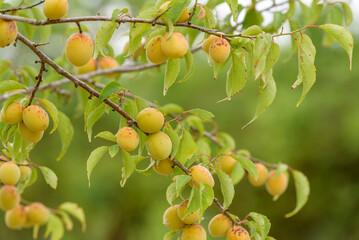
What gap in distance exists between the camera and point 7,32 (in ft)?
1.79

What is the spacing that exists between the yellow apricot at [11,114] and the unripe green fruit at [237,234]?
0.31 m

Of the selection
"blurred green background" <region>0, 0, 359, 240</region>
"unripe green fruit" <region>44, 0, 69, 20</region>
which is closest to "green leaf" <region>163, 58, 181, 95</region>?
"unripe green fruit" <region>44, 0, 69, 20</region>

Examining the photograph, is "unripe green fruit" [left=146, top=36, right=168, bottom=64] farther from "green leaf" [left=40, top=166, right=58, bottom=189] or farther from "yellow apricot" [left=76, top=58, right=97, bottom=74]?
"yellow apricot" [left=76, top=58, right=97, bottom=74]

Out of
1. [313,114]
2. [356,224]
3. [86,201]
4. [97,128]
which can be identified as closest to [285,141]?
[313,114]

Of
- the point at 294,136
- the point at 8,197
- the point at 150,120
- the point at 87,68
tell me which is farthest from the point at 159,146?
the point at 294,136

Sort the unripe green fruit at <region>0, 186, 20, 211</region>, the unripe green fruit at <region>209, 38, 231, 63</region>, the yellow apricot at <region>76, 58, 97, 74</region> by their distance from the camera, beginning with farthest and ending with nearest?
the yellow apricot at <region>76, 58, 97, 74</region> < the unripe green fruit at <region>0, 186, 20, 211</region> < the unripe green fruit at <region>209, 38, 231, 63</region>

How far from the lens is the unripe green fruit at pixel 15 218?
0.94m

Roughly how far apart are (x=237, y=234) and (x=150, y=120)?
18 centimetres

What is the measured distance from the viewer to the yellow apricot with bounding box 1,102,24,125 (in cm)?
56

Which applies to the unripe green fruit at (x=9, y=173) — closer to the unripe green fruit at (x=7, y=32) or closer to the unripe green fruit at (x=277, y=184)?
the unripe green fruit at (x=7, y=32)

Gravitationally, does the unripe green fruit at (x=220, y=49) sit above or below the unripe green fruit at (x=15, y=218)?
above

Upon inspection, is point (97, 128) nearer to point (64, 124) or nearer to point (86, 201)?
point (86, 201)

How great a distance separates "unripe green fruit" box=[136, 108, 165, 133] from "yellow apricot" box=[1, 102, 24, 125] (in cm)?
15

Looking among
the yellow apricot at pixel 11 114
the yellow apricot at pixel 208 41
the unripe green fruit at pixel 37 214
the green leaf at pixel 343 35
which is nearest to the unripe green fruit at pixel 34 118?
the yellow apricot at pixel 11 114
